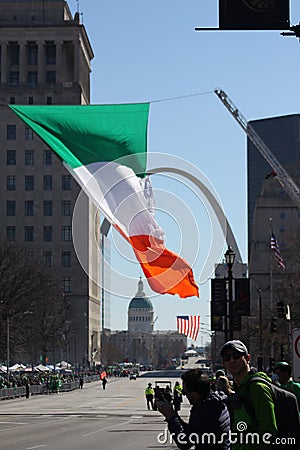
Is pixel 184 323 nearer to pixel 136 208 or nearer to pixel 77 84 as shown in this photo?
pixel 136 208

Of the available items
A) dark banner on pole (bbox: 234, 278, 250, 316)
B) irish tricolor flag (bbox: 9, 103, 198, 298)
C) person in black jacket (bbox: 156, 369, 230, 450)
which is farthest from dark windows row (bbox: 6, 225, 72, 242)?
person in black jacket (bbox: 156, 369, 230, 450)

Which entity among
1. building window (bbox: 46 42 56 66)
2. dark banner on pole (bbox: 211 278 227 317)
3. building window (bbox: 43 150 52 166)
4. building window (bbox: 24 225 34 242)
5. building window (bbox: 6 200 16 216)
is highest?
building window (bbox: 46 42 56 66)

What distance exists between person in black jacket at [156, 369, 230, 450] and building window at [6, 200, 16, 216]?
15517cm

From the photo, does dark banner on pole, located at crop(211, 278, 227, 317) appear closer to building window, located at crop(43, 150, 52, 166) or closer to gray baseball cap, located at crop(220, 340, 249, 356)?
gray baseball cap, located at crop(220, 340, 249, 356)

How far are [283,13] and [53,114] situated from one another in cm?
1921

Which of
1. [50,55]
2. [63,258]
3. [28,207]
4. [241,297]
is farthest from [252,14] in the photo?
[63,258]

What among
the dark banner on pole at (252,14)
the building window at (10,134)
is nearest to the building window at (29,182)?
the building window at (10,134)

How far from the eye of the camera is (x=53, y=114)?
2978 centimetres

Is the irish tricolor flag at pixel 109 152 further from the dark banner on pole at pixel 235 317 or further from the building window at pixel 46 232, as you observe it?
the building window at pixel 46 232

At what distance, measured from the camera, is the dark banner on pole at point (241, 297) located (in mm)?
39312

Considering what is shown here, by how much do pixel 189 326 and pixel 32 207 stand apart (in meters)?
115

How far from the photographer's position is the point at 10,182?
531ft

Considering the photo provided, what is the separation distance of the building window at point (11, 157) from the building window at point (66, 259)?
638 inches

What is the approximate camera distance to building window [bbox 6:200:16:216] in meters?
162
